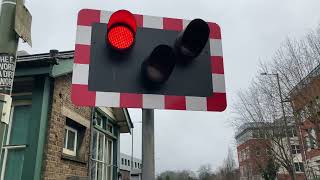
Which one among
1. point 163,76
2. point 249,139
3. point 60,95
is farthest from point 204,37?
point 249,139

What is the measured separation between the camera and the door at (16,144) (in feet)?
25.3

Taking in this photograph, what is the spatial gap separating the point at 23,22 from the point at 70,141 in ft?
23.7

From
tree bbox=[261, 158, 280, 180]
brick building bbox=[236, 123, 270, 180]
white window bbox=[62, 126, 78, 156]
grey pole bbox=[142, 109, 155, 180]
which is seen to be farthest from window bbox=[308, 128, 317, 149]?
grey pole bbox=[142, 109, 155, 180]

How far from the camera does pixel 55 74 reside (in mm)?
8039

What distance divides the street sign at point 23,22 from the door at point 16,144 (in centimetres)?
511

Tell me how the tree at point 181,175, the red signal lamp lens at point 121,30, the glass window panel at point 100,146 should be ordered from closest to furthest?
the red signal lamp lens at point 121,30, the glass window panel at point 100,146, the tree at point 181,175

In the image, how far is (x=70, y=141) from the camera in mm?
9961

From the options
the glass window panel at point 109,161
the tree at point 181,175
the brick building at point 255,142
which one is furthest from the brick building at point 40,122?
the tree at point 181,175

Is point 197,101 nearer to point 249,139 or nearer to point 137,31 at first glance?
point 137,31

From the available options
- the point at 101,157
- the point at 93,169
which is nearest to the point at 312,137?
the point at 101,157

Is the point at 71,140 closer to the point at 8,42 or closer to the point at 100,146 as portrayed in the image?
the point at 100,146

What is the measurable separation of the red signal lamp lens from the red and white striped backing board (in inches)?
11.1

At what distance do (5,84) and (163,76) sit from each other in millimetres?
1488

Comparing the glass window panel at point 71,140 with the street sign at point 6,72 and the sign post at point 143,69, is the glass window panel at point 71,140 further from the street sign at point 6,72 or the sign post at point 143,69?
the sign post at point 143,69
